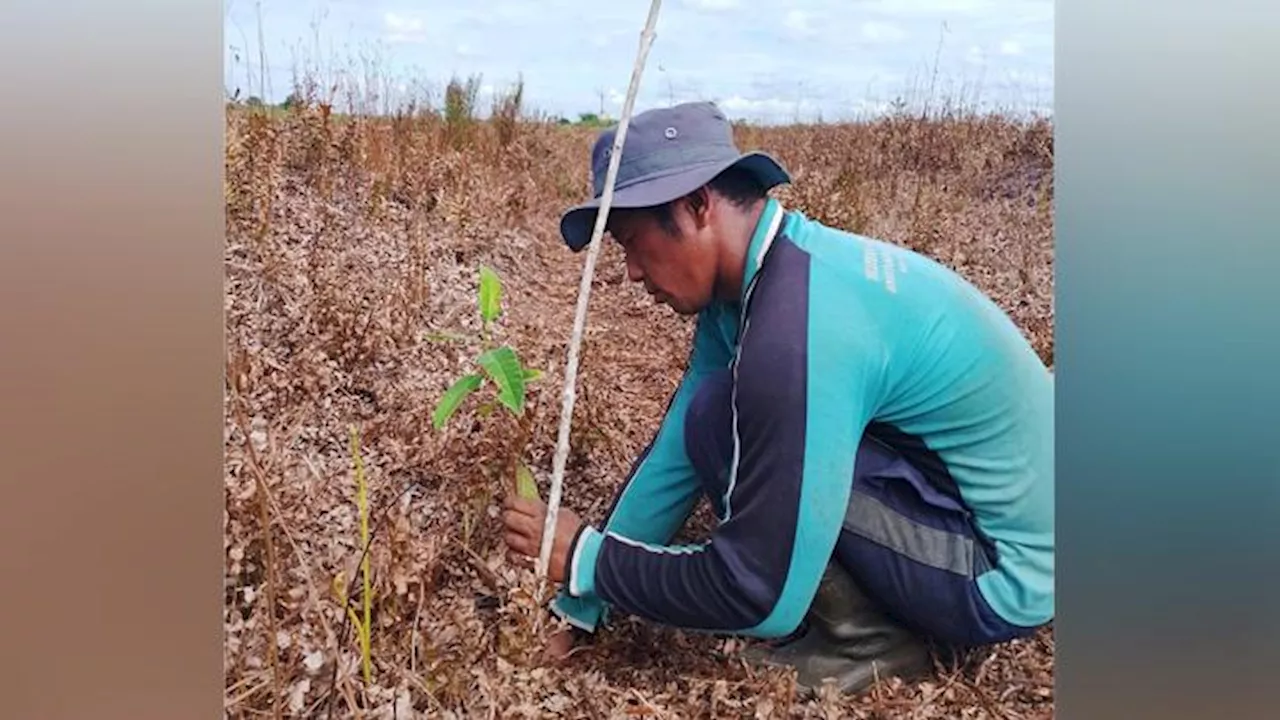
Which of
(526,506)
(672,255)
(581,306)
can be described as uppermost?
(672,255)

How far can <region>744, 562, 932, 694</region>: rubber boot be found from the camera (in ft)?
8.64

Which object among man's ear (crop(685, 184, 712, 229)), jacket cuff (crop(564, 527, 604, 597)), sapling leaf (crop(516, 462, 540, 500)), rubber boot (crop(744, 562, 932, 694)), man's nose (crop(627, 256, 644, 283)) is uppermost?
man's ear (crop(685, 184, 712, 229))

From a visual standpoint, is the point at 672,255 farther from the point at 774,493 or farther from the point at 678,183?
the point at 774,493

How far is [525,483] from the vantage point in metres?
2.71

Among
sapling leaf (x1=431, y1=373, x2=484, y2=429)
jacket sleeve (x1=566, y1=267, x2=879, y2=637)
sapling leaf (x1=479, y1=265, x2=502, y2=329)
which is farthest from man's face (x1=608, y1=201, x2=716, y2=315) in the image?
sapling leaf (x1=431, y1=373, x2=484, y2=429)

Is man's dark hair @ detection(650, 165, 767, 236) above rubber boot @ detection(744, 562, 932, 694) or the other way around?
above

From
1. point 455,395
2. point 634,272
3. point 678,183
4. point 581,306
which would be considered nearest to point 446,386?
point 455,395

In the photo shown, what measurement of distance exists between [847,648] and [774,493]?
366 millimetres

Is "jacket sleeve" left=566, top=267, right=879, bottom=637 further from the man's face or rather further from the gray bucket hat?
the gray bucket hat

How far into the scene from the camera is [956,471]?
2607 millimetres

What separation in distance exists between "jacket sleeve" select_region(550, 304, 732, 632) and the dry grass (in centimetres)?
4
